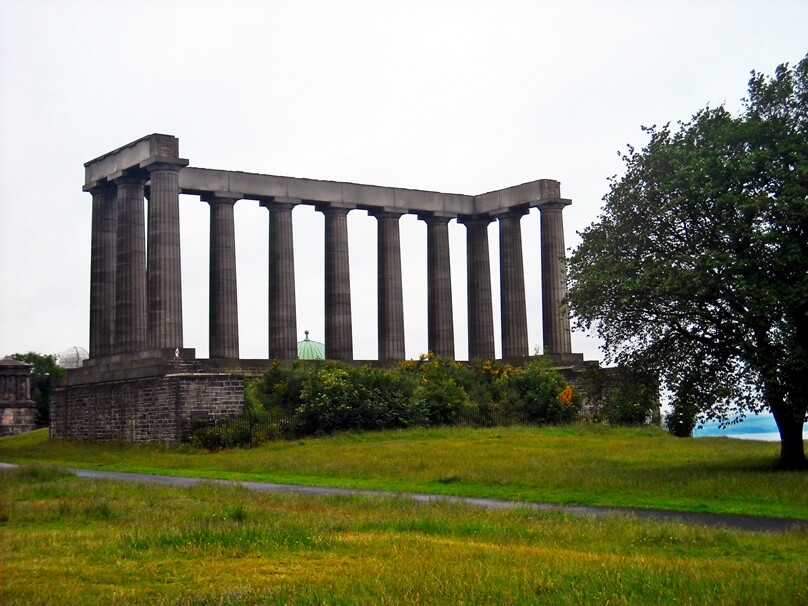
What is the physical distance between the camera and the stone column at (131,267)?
68375 millimetres

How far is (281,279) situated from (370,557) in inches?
2173

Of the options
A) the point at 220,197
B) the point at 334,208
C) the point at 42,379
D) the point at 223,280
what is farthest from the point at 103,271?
the point at 42,379

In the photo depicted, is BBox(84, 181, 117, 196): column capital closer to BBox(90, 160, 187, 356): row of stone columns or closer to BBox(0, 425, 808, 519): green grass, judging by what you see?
BBox(90, 160, 187, 356): row of stone columns

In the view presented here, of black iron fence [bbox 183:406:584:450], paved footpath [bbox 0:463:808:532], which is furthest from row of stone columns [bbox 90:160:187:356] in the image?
paved footpath [bbox 0:463:808:532]

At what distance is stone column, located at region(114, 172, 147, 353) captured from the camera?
224 ft

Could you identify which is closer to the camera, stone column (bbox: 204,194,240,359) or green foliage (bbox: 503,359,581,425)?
green foliage (bbox: 503,359,581,425)

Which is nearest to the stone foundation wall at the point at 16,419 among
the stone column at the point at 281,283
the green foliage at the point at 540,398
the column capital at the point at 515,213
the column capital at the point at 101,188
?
the column capital at the point at 101,188

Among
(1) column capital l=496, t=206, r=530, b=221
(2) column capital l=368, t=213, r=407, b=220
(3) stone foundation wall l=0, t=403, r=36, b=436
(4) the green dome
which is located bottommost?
(3) stone foundation wall l=0, t=403, r=36, b=436

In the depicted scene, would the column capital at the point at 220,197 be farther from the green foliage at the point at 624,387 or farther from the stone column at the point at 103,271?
the green foliage at the point at 624,387

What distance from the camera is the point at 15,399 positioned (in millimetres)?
A: 123062

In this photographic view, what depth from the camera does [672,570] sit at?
55.1 ft

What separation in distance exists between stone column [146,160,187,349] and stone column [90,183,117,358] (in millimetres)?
8120

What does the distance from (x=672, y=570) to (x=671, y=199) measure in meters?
24.3

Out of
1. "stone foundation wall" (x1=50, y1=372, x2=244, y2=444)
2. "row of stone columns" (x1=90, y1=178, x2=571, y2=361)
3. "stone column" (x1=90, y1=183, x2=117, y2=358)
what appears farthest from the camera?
"stone column" (x1=90, y1=183, x2=117, y2=358)
